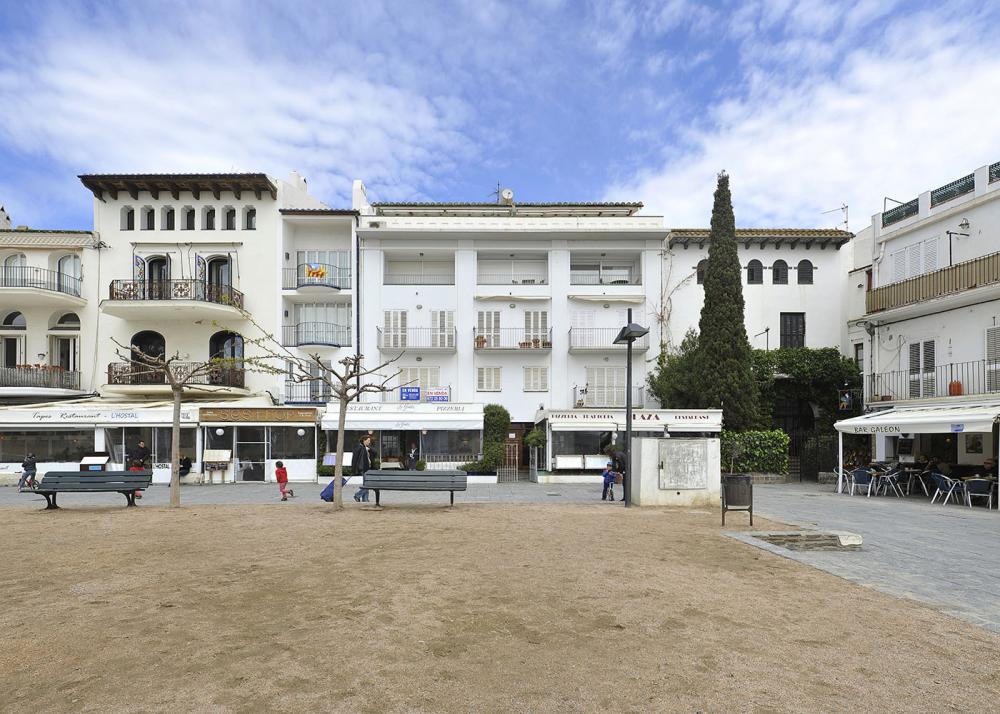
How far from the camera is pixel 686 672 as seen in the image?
4.47 m

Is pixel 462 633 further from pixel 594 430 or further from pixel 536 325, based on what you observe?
pixel 536 325

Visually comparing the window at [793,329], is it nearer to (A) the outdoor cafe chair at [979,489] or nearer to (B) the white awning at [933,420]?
(B) the white awning at [933,420]

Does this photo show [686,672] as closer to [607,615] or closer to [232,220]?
[607,615]

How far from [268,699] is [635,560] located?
17.9 feet

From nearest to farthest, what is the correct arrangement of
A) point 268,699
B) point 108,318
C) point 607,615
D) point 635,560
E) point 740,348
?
point 268,699 < point 607,615 < point 635,560 < point 740,348 < point 108,318

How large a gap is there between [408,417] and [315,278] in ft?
27.7

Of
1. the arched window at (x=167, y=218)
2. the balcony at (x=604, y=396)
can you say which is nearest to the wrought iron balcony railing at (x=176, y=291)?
the arched window at (x=167, y=218)

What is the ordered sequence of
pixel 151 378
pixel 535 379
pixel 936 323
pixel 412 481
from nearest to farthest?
1. pixel 412 481
2. pixel 936 323
3. pixel 151 378
4. pixel 535 379

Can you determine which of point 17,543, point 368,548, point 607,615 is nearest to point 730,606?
point 607,615

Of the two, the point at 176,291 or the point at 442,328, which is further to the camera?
the point at 442,328

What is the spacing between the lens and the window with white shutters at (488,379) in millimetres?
28922

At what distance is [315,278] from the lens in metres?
28.8

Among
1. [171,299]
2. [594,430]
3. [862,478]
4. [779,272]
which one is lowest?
[862,478]

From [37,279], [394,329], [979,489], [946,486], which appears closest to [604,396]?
[394,329]
